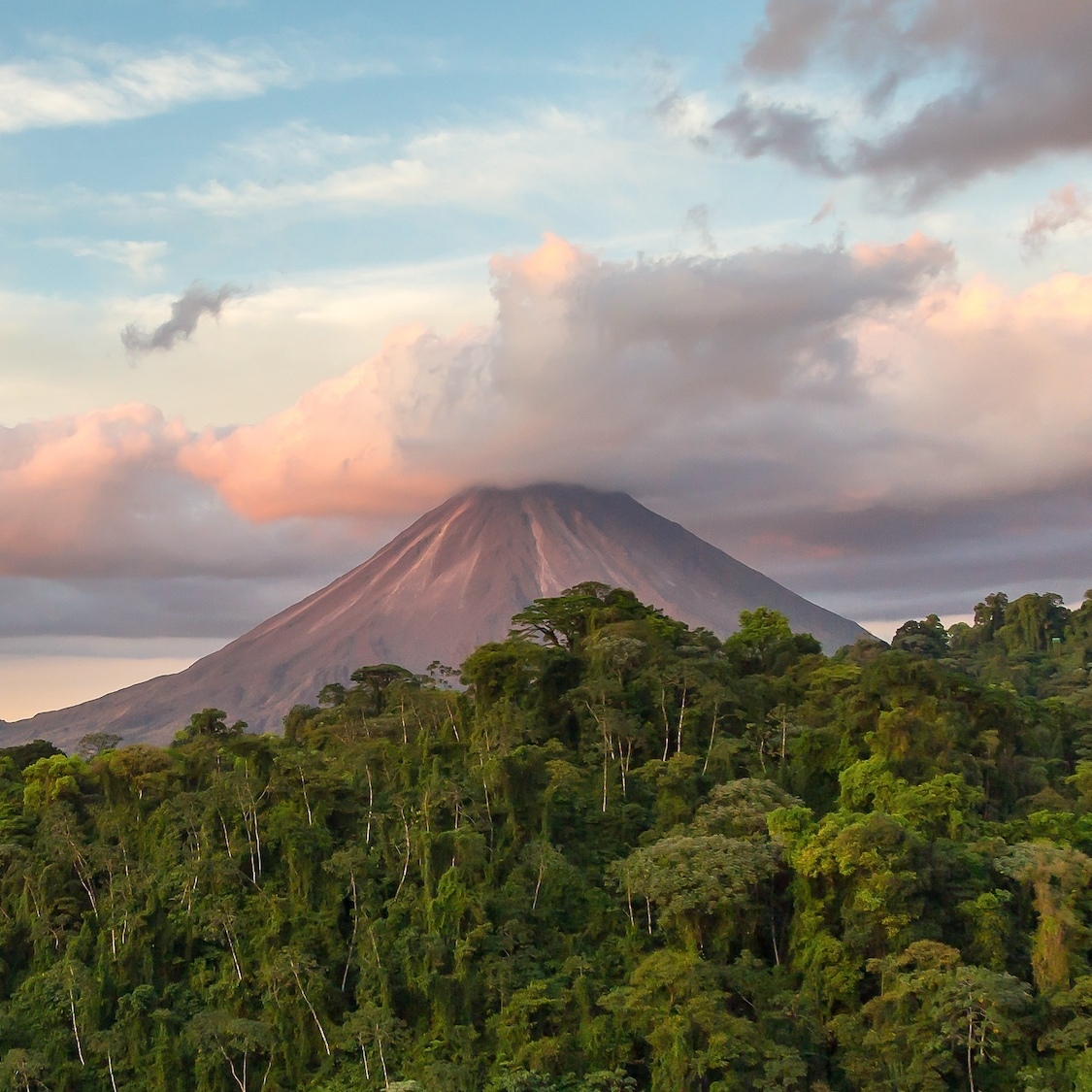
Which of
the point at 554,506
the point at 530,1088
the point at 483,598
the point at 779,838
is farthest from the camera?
the point at 554,506

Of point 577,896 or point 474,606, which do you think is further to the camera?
point 474,606

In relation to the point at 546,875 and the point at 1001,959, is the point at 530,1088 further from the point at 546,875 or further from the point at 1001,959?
the point at 1001,959

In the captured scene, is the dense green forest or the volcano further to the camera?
the volcano

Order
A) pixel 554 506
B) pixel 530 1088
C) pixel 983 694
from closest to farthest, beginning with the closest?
pixel 530 1088
pixel 983 694
pixel 554 506

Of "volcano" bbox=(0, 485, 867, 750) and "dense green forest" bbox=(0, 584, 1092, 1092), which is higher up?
"volcano" bbox=(0, 485, 867, 750)

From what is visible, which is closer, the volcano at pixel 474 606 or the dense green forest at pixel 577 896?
the dense green forest at pixel 577 896

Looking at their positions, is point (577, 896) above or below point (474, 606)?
below

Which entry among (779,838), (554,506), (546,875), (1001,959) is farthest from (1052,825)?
(554,506)

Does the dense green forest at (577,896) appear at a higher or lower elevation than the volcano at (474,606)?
lower
